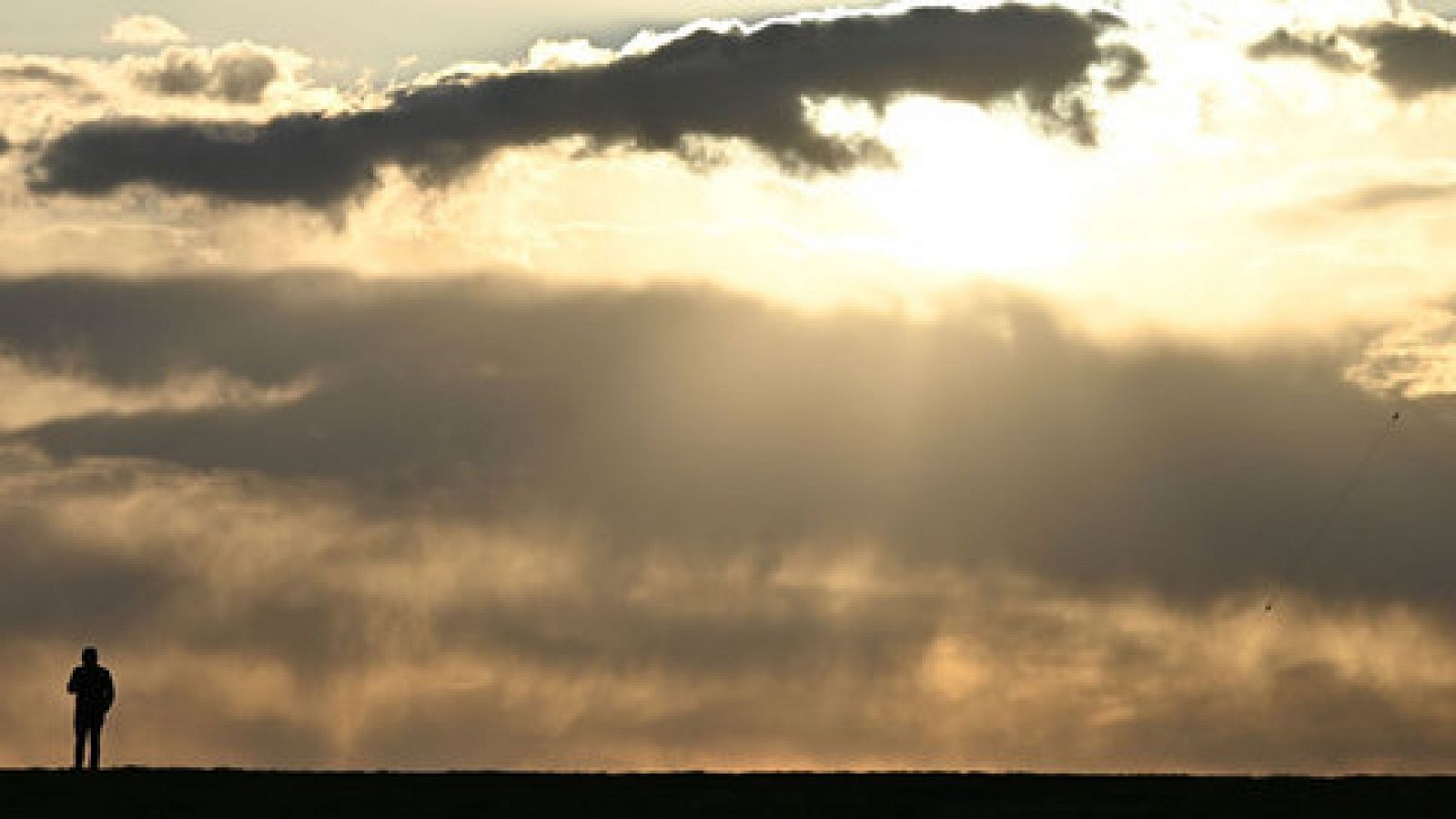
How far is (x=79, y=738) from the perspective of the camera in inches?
2499

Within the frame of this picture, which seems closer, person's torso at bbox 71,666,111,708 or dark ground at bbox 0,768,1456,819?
dark ground at bbox 0,768,1456,819

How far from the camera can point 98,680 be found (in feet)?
208

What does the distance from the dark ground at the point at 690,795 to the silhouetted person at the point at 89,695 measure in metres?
2.07

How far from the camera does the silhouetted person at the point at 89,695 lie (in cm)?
6319

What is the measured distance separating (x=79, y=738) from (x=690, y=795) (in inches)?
581

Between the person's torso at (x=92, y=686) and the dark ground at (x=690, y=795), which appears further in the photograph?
the person's torso at (x=92, y=686)

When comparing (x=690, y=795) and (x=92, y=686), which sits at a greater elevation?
(x=92, y=686)

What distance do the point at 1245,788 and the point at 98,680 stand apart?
24697 mm

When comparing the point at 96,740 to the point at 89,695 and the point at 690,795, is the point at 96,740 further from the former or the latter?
the point at 690,795

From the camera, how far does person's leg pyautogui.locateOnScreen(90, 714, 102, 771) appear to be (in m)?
63.4

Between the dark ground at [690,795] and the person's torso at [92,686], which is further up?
the person's torso at [92,686]

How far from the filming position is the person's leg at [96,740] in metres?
63.4

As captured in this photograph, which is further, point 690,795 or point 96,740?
point 96,740

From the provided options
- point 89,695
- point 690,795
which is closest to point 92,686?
point 89,695
